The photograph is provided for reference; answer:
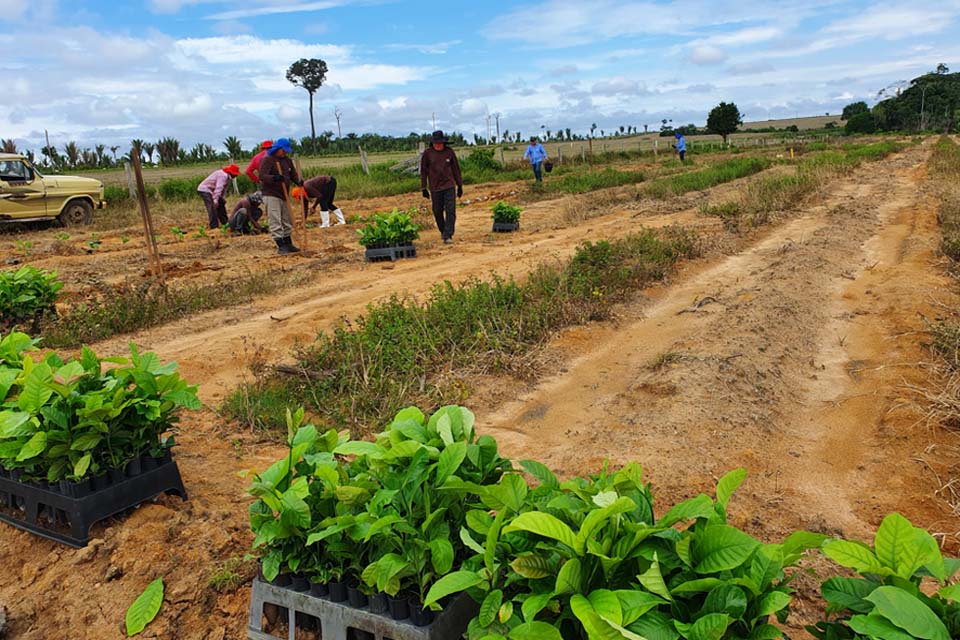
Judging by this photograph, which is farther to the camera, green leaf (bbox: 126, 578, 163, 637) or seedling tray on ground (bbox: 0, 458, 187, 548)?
seedling tray on ground (bbox: 0, 458, 187, 548)

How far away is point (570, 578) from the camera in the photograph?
4.75 feet

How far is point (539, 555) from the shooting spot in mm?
1562

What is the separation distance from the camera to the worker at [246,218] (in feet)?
39.7

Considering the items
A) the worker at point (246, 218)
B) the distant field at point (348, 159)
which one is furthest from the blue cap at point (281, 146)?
the distant field at point (348, 159)

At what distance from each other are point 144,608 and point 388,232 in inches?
274

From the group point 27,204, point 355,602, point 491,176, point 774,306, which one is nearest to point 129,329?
point 355,602

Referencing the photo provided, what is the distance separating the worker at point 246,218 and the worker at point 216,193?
66cm

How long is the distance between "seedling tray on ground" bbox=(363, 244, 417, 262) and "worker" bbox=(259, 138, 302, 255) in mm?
1393

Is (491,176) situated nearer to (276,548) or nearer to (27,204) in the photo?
(27,204)

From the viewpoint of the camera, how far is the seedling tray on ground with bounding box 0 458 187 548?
2.63 meters

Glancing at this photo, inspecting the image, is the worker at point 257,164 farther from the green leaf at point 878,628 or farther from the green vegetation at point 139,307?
the green leaf at point 878,628

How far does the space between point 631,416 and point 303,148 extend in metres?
48.3

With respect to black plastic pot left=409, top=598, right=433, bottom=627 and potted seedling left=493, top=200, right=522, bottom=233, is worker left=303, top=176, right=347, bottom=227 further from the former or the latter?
black plastic pot left=409, top=598, right=433, bottom=627

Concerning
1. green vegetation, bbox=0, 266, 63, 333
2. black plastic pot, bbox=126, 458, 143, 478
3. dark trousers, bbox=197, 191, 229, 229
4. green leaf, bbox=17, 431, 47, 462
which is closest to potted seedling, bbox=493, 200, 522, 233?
dark trousers, bbox=197, 191, 229, 229
